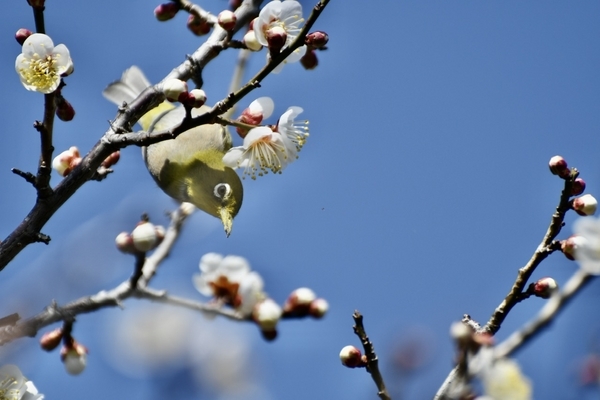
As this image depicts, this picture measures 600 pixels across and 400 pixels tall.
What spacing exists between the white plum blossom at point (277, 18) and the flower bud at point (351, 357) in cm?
134

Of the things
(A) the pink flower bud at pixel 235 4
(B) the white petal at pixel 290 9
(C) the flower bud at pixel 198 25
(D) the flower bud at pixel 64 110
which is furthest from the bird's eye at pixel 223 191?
(D) the flower bud at pixel 64 110

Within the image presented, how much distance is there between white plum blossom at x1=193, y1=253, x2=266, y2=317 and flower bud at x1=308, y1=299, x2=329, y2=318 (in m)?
0.24

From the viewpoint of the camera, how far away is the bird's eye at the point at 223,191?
4902 millimetres

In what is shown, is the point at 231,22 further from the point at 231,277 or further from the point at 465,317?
the point at 465,317

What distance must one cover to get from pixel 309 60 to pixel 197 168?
1.42 meters

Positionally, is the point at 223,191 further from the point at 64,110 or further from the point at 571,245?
the point at 571,245

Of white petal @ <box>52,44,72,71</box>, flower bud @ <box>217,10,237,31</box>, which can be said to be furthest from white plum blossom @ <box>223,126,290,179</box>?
white petal @ <box>52,44,72,71</box>

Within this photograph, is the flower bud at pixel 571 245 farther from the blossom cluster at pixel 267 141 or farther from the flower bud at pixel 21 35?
the flower bud at pixel 21 35

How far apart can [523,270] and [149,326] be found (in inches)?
54.1

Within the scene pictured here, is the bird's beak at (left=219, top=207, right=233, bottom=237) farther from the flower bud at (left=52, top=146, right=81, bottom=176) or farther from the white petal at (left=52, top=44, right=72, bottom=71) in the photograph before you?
the white petal at (left=52, top=44, right=72, bottom=71)

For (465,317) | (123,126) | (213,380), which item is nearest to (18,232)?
(123,126)

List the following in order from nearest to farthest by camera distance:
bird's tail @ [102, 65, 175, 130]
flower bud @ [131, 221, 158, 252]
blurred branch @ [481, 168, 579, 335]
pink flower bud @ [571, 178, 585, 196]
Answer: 1. blurred branch @ [481, 168, 579, 335]
2. flower bud @ [131, 221, 158, 252]
3. pink flower bud @ [571, 178, 585, 196]
4. bird's tail @ [102, 65, 175, 130]

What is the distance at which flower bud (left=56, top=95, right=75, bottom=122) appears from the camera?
10.8 ft

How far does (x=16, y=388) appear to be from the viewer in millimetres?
3000
